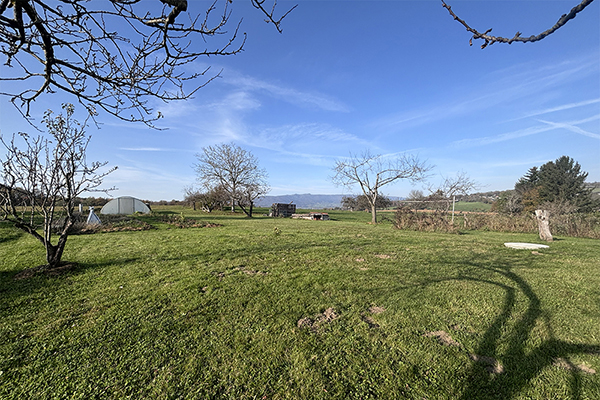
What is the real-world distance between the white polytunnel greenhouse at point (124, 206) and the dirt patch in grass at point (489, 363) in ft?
88.7

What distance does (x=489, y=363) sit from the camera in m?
2.14

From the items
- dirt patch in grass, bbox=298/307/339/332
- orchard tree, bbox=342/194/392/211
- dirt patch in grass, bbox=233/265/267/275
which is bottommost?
dirt patch in grass, bbox=298/307/339/332

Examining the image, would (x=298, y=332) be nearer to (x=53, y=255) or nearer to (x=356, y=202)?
(x=53, y=255)

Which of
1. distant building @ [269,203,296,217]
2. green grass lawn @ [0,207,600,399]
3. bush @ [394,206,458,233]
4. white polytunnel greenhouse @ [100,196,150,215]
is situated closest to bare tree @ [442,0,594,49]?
green grass lawn @ [0,207,600,399]

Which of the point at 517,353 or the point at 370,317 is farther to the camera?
the point at 370,317

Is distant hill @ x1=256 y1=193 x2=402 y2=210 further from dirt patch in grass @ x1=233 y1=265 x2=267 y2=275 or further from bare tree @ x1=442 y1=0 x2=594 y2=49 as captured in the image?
bare tree @ x1=442 y1=0 x2=594 y2=49

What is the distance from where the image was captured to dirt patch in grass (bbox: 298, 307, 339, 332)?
108 inches

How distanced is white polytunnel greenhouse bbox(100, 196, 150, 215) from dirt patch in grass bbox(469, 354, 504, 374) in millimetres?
27041

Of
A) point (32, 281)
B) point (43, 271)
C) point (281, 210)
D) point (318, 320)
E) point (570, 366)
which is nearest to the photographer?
point (570, 366)

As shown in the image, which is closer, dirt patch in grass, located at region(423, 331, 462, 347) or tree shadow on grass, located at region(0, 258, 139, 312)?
dirt patch in grass, located at region(423, 331, 462, 347)

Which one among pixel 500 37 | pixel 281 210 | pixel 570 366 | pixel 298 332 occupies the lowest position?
pixel 570 366

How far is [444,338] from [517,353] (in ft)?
1.92

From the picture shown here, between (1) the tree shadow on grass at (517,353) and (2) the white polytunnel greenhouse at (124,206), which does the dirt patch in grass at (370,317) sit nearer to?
(1) the tree shadow on grass at (517,353)

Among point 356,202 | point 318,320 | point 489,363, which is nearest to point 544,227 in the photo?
point 489,363
